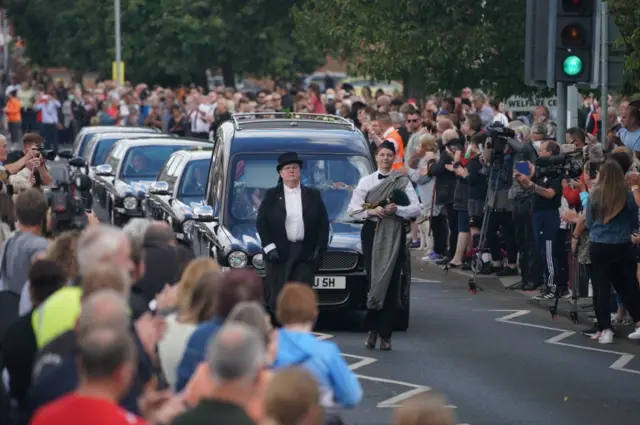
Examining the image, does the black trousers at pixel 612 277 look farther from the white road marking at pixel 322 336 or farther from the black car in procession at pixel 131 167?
the black car in procession at pixel 131 167

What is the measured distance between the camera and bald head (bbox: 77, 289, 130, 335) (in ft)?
21.8

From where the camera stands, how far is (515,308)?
19484mm

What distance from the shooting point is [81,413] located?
6.20 metres

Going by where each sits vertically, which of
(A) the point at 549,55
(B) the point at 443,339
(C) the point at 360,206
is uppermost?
(A) the point at 549,55

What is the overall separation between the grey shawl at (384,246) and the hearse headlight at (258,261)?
1.44 metres

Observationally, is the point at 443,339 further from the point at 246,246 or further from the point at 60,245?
the point at 60,245

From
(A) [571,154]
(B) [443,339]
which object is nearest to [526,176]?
(A) [571,154]

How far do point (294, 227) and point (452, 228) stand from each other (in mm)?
7836

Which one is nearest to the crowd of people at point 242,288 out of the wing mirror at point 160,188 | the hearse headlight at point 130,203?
the wing mirror at point 160,188

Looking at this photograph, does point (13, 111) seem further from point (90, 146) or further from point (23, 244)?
point (23, 244)

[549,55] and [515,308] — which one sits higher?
[549,55]

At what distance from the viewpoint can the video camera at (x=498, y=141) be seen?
20.1m

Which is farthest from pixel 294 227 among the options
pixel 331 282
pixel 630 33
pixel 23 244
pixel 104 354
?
pixel 104 354

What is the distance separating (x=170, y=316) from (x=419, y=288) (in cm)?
1287
